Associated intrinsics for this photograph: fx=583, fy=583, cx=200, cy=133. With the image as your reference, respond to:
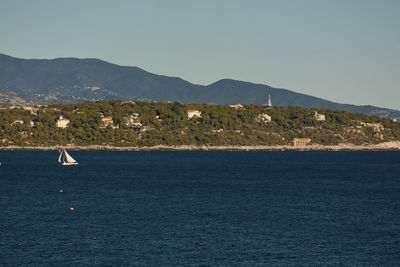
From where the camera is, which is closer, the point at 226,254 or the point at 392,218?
the point at 226,254

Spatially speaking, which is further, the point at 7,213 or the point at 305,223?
the point at 7,213

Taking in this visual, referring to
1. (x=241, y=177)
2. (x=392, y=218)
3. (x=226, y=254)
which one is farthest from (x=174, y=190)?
(x=226, y=254)

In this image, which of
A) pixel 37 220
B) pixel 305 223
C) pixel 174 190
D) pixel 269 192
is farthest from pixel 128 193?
pixel 305 223

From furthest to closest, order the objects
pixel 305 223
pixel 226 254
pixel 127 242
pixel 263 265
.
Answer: pixel 305 223 → pixel 127 242 → pixel 226 254 → pixel 263 265

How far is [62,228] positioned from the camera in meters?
65.0

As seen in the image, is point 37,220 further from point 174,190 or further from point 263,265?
point 174,190

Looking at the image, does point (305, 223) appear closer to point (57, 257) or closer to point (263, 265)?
point (263, 265)

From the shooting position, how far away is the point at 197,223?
226 feet

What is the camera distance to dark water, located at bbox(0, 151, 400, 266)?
52.5m

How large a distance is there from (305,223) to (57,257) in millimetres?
30959

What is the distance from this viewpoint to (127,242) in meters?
57.8

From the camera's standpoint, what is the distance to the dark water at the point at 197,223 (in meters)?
52.5

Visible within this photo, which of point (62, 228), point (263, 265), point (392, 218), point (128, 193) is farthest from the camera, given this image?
point (128, 193)

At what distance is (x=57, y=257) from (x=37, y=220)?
19.6m
